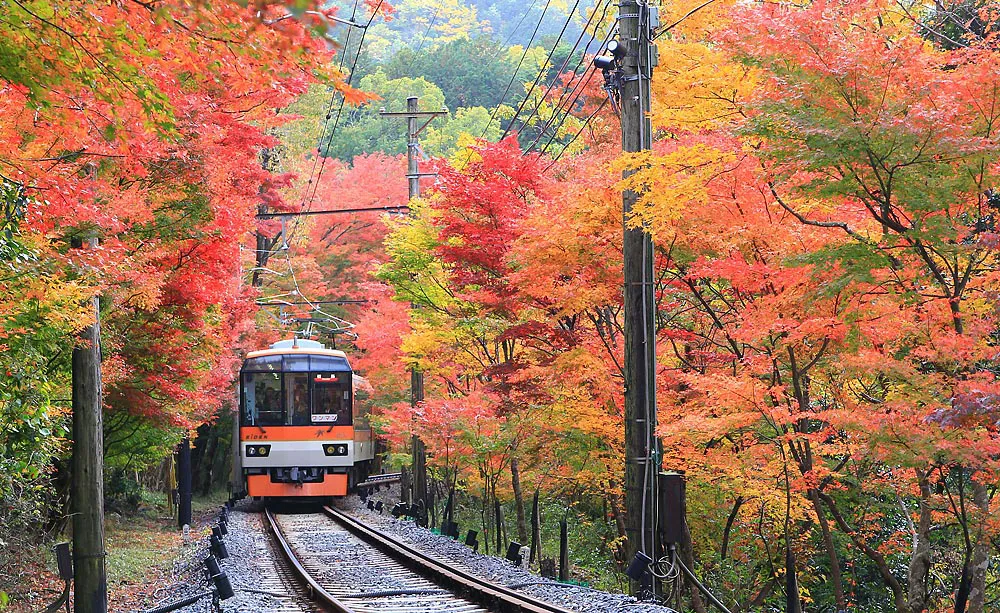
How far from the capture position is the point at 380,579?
11297 millimetres

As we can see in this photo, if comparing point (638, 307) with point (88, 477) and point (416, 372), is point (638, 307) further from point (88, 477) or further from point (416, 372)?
point (416, 372)

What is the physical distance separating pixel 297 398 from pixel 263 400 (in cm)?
74

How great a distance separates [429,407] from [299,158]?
1662 centimetres

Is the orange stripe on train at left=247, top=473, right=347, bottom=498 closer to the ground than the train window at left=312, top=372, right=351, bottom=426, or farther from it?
closer to the ground

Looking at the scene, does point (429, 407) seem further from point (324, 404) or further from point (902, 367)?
point (902, 367)

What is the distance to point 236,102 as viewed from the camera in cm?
1272

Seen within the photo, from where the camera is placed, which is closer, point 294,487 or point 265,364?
point 294,487

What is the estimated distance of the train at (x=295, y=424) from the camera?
66.9 feet

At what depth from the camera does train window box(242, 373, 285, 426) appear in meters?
20.5

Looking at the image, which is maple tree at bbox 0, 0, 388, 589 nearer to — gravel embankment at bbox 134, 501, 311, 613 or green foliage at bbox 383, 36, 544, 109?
gravel embankment at bbox 134, 501, 311, 613

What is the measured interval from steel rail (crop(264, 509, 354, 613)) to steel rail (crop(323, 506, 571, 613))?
1.29 meters

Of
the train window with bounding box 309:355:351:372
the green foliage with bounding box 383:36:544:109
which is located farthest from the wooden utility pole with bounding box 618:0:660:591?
the green foliage with bounding box 383:36:544:109

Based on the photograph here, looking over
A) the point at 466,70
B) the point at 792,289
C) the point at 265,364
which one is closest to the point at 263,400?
the point at 265,364

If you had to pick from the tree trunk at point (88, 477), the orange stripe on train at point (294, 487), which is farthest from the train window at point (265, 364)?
the tree trunk at point (88, 477)
